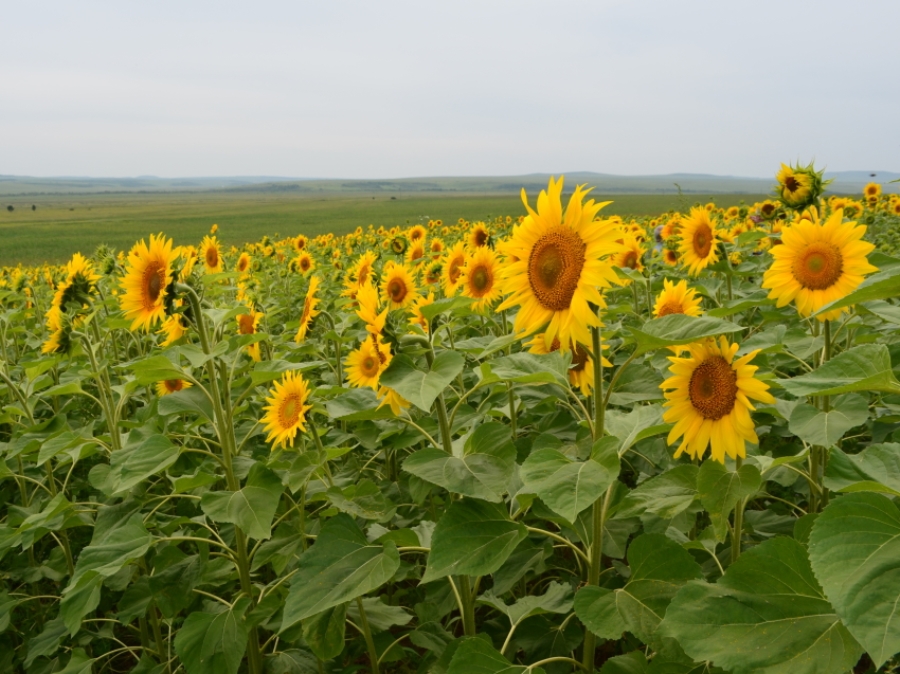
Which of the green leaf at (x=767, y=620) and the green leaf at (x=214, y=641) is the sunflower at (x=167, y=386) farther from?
the green leaf at (x=767, y=620)

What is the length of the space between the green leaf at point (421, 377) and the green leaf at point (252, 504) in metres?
0.63

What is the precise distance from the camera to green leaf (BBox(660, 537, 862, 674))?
3.94 ft

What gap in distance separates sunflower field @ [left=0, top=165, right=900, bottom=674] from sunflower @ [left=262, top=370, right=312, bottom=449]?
0.5 inches

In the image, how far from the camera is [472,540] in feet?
5.80

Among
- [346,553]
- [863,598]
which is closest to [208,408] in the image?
[346,553]

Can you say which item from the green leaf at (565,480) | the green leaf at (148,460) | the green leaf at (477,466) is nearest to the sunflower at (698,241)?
the green leaf at (477,466)

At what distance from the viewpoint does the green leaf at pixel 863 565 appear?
101 centimetres

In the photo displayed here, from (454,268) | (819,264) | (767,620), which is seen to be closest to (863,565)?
(767,620)

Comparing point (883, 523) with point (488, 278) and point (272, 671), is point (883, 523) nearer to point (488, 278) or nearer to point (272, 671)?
point (272, 671)

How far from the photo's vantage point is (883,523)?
1.12m

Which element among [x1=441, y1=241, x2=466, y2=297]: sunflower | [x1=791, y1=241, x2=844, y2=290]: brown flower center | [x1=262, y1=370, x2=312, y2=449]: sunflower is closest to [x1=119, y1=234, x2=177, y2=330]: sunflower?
[x1=262, y1=370, x2=312, y2=449]: sunflower

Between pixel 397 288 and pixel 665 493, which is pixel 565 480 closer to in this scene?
pixel 665 493

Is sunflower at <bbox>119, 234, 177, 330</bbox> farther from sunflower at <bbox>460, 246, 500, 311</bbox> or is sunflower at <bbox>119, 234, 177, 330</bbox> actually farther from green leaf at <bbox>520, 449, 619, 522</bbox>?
green leaf at <bbox>520, 449, 619, 522</bbox>

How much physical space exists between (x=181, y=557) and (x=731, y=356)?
7.44 ft
